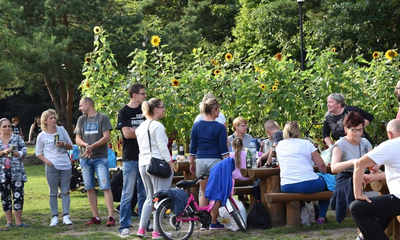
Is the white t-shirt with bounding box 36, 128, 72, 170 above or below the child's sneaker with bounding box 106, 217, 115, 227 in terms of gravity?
above

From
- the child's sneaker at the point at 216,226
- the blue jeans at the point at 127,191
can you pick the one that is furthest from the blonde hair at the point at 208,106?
the child's sneaker at the point at 216,226

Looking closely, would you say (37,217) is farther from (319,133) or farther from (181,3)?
(181,3)

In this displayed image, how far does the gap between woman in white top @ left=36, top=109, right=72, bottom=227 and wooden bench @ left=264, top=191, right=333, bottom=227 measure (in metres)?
2.66

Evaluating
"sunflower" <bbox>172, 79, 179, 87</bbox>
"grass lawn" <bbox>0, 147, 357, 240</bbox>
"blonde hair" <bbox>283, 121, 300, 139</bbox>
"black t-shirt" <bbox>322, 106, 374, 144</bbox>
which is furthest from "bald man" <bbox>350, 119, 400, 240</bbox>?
"sunflower" <bbox>172, 79, 179, 87</bbox>

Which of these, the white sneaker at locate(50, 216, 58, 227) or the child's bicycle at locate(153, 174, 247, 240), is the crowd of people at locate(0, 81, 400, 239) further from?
the child's bicycle at locate(153, 174, 247, 240)

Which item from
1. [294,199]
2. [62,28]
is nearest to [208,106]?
[294,199]

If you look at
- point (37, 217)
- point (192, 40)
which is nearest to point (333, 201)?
point (37, 217)

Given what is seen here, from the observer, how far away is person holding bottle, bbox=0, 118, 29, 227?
837cm

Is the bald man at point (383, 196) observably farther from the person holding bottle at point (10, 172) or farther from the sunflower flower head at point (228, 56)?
the sunflower flower head at point (228, 56)

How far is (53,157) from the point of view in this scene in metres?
8.46

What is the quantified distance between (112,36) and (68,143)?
1696cm

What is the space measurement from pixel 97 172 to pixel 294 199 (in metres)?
2.48

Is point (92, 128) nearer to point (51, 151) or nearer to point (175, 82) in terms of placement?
point (51, 151)

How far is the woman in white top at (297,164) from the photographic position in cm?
740
